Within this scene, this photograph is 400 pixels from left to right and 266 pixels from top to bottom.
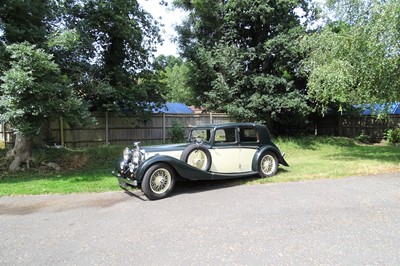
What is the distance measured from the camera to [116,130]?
15.0 m

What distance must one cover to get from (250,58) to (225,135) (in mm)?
10387

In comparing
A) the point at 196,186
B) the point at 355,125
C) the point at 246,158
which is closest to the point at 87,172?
the point at 196,186

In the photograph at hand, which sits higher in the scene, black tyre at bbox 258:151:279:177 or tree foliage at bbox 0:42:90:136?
tree foliage at bbox 0:42:90:136

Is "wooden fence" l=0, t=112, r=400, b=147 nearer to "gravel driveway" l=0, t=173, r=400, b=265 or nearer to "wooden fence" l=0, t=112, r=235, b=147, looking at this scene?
"wooden fence" l=0, t=112, r=235, b=147

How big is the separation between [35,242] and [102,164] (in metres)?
7.18

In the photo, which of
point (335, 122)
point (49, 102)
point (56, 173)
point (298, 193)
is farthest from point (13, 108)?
point (335, 122)

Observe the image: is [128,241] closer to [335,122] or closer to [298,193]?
[298,193]

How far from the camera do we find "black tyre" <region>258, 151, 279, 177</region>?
8251mm

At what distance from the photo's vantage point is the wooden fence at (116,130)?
13.6 m

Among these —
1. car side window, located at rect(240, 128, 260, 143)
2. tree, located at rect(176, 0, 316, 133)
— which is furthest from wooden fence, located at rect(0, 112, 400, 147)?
car side window, located at rect(240, 128, 260, 143)

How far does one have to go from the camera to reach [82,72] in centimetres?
1166

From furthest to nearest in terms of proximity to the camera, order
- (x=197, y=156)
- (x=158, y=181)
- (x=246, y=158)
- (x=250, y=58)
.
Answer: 1. (x=250, y=58)
2. (x=246, y=158)
3. (x=197, y=156)
4. (x=158, y=181)

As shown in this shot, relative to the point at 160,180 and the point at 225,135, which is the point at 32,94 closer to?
the point at 160,180

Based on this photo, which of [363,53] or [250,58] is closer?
[363,53]
